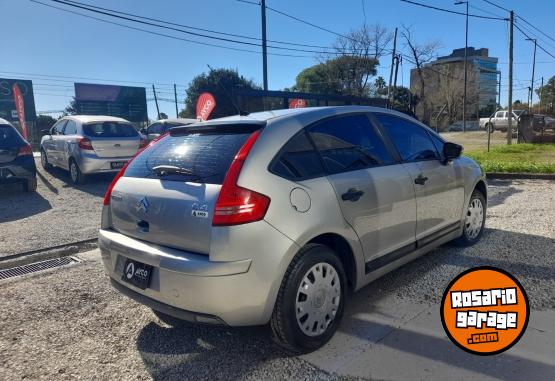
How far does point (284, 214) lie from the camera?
248 centimetres

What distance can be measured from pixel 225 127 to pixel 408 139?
185 centimetres

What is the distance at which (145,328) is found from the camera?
3123 mm

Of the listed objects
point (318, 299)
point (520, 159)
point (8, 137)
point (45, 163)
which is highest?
point (8, 137)

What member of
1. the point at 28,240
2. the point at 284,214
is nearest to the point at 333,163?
the point at 284,214

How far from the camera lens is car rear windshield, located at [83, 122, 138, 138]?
9.44 metres

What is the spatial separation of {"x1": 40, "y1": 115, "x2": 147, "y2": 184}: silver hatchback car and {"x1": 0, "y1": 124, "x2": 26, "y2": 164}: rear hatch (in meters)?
1.28

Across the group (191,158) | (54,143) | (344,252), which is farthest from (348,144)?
(54,143)

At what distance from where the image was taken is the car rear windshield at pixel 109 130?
372 inches

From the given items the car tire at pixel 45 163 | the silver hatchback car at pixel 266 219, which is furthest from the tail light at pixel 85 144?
the silver hatchback car at pixel 266 219

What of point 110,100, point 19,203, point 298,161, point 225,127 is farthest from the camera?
point 110,100

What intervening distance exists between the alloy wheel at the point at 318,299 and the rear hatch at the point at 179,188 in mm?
693

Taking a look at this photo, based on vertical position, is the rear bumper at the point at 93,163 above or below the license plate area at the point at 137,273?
above

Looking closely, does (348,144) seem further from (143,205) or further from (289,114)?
(143,205)

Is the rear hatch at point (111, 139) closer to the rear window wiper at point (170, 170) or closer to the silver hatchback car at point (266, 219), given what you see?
the silver hatchback car at point (266, 219)
